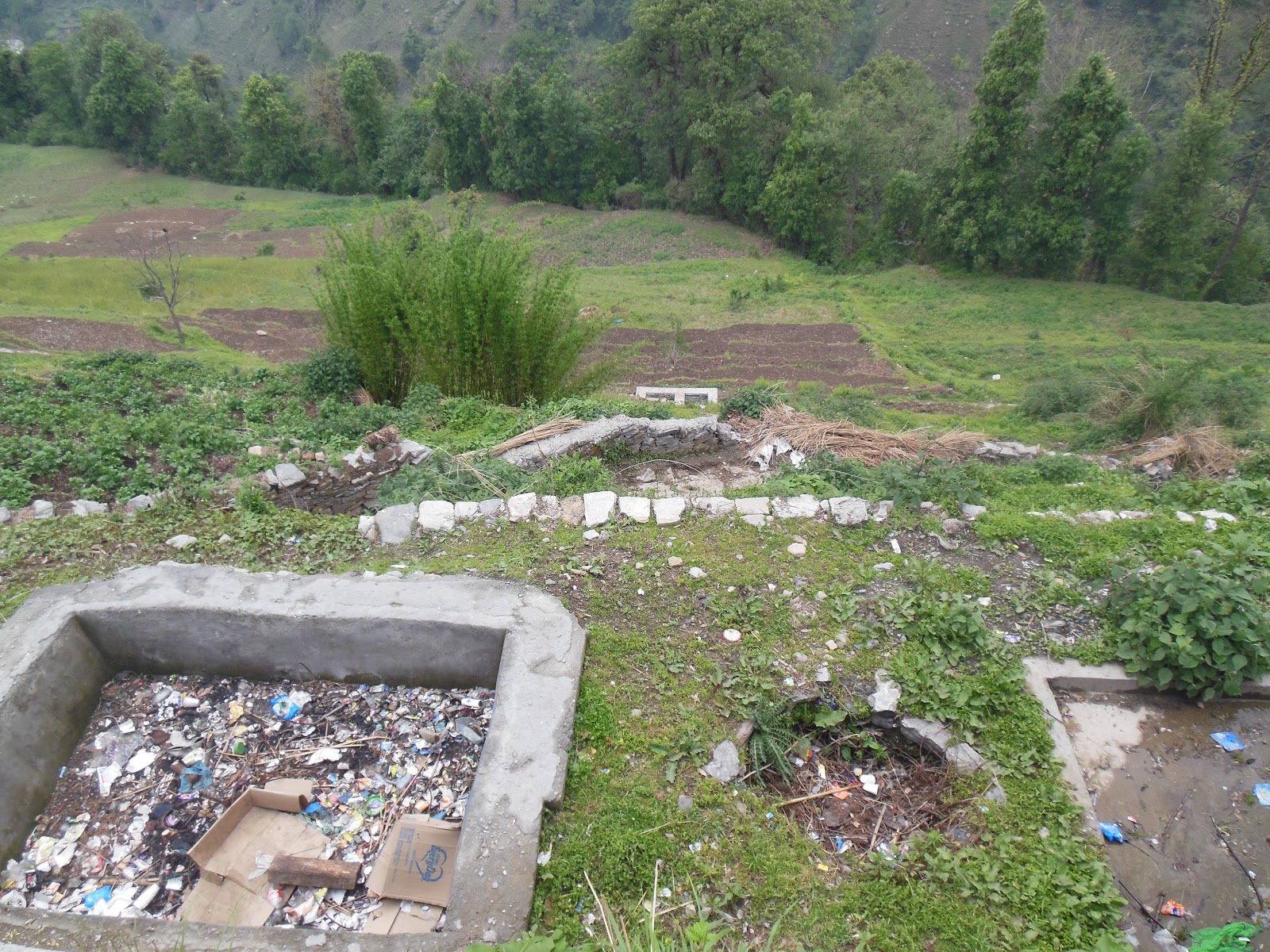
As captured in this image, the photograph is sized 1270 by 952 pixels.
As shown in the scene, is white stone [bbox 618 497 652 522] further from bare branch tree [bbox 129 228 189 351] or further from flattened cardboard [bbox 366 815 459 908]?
bare branch tree [bbox 129 228 189 351]

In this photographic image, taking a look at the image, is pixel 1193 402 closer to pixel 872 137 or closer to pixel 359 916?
pixel 359 916

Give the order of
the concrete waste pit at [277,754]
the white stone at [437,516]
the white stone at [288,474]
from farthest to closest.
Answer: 1. the white stone at [288,474]
2. the white stone at [437,516]
3. the concrete waste pit at [277,754]

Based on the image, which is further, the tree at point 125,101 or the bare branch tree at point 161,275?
the tree at point 125,101

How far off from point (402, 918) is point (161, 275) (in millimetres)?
21869

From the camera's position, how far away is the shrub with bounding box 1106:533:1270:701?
124 inches

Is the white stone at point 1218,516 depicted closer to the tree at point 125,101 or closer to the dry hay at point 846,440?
the dry hay at point 846,440

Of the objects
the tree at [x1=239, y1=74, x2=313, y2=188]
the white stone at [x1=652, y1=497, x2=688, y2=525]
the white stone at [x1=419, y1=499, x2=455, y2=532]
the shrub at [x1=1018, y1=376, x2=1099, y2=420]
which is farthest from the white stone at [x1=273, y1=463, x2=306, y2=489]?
the tree at [x1=239, y1=74, x2=313, y2=188]

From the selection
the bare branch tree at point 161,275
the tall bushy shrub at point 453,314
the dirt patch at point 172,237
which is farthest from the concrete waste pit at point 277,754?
the dirt patch at point 172,237

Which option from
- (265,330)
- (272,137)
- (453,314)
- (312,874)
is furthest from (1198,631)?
(272,137)

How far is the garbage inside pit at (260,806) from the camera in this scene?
259cm

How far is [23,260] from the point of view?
19719mm

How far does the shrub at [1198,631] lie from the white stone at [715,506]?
6.89ft

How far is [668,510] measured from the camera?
14.3ft

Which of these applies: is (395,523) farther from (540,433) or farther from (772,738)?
(772,738)
